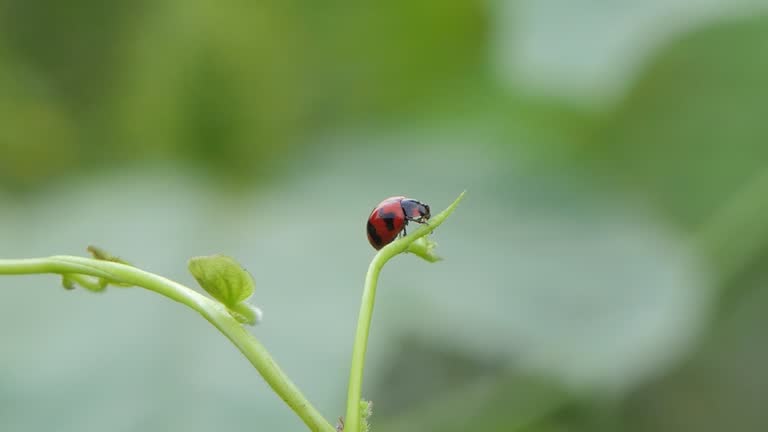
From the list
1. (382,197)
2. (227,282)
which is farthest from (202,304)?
(382,197)

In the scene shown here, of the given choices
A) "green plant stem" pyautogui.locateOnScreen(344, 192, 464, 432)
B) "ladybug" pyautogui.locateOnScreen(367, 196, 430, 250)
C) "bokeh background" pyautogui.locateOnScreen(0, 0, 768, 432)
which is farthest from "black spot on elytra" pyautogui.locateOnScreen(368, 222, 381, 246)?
"bokeh background" pyautogui.locateOnScreen(0, 0, 768, 432)

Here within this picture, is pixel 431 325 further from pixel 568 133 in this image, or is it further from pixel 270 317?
pixel 568 133

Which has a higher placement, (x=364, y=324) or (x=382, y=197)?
(x=364, y=324)

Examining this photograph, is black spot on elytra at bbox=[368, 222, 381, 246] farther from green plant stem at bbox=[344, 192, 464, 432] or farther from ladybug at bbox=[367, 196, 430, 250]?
green plant stem at bbox=[344, 192, 464, 432]

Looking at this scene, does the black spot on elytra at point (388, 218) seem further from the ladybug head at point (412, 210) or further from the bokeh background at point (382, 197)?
the bokeh background at point (382, 197)

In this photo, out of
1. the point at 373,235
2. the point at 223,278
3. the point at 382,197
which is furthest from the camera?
the point at 382,197

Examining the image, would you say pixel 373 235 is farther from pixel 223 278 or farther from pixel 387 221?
pixel 223 278
